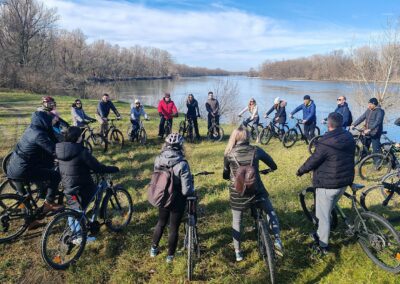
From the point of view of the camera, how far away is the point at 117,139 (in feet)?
32.8

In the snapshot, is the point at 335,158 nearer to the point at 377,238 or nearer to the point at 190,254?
the point at 377,238

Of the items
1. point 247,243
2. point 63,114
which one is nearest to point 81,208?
point 247,243

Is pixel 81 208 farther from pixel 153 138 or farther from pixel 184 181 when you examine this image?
pixel 153 138

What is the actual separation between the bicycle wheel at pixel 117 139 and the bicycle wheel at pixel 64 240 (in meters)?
6.15

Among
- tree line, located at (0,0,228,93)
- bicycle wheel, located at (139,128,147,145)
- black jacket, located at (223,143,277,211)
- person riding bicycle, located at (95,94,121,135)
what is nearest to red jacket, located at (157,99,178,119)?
bicycle wheel, located at (139,128,147,145)

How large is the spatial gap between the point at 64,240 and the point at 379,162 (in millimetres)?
7210

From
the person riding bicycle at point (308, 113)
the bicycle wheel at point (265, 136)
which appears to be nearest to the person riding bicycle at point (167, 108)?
the bicycle wheel at point (265, 136)

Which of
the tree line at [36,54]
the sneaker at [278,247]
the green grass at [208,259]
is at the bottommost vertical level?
the green grass at [208,259]

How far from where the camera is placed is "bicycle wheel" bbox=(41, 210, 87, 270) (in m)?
3.67

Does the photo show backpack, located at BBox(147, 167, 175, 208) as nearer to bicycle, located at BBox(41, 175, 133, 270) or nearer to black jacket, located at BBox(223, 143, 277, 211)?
black jacket, located at BBox(223, 143, 277, 211)

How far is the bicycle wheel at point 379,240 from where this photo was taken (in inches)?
142

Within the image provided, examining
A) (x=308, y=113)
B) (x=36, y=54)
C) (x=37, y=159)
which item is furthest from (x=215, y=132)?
(x=36, y=54)

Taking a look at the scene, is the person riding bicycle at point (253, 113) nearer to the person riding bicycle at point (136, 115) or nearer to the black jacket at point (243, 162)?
the person riding bicycle at point (136, 115)

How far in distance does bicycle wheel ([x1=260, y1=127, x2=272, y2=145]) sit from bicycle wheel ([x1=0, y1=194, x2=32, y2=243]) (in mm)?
8485
